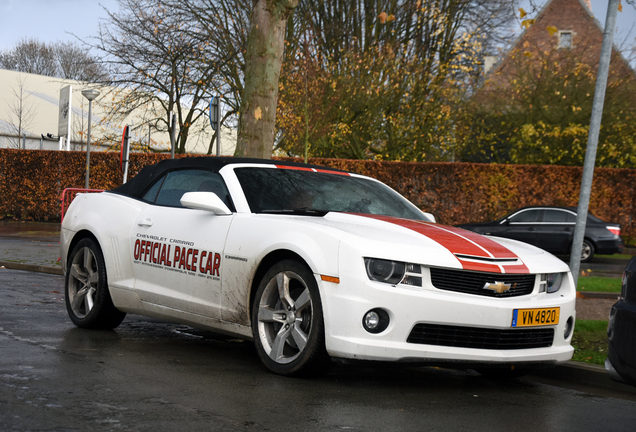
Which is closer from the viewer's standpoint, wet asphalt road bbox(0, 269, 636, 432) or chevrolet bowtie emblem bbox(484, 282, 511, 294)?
wet asphalt road bbox(0, 269, 636, 432)

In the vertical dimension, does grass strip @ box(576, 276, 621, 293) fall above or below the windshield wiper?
below

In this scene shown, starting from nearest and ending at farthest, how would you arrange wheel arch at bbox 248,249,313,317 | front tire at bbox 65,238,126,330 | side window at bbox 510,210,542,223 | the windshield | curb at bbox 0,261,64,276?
wheel arch at bbox 248,249,313,317 < the windshield < front tire at bbox 65,238,126,330 < curb at bbox 0,261,64,276 < side window at bbox 510,210,542,223

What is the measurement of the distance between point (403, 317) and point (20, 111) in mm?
43567

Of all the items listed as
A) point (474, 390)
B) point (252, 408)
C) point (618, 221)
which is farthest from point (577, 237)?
point (618, 221)

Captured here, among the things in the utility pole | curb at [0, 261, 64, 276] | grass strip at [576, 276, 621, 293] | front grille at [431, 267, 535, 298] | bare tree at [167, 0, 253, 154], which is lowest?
curb at [0, 261, 64, 276]

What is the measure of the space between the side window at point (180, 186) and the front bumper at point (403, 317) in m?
1.67

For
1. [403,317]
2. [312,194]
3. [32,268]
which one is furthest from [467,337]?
[32,268]

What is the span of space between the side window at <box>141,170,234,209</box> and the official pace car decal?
0.39 meters

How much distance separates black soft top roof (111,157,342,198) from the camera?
264 inches

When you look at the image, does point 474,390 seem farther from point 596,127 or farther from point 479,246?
point 596,127

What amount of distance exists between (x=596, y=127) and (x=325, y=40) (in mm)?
27789

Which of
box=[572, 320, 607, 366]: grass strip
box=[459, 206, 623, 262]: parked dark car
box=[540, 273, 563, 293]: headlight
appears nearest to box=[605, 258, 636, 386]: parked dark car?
box=[540, 273, 563, 293]: headlight

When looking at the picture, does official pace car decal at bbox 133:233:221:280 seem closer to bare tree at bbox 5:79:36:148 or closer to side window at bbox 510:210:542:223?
side window at bbox 510:210:542:223

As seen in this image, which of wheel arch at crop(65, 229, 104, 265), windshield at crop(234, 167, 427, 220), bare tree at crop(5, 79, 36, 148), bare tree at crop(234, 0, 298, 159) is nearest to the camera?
windshield at crop(234, 167, 427, 220)
